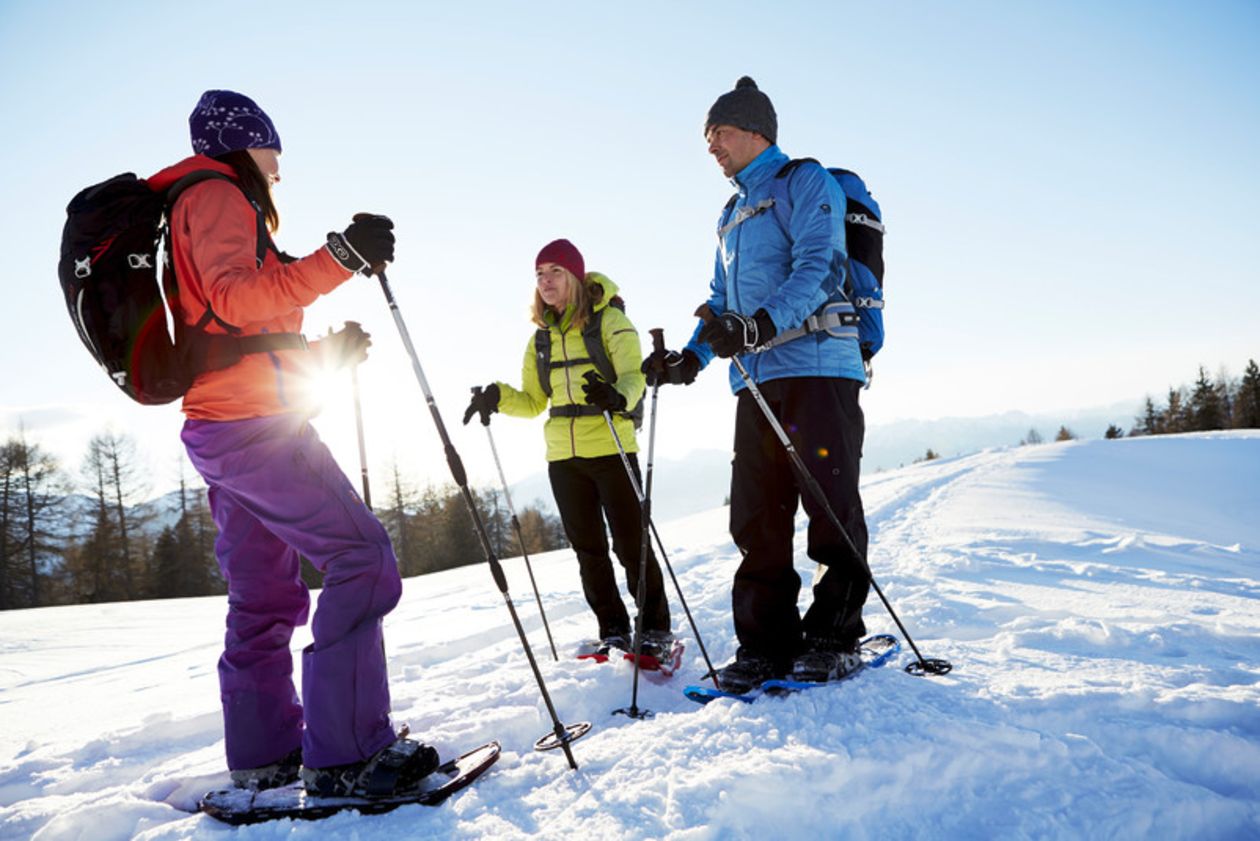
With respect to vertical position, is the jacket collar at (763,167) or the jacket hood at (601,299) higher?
the jacket collar at (763,167)

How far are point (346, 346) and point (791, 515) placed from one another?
7.46 ft

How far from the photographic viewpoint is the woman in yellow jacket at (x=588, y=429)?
416 cm

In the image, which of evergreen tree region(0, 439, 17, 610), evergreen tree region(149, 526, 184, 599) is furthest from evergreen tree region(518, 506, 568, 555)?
evergreen tree region(0, 439, 17, 610)

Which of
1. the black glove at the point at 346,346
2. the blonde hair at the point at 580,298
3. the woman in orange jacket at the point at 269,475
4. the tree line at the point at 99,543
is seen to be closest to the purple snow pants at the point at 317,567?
the woman in orange jacket at the point at 269,475

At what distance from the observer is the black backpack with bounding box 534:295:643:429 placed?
418 centimetres

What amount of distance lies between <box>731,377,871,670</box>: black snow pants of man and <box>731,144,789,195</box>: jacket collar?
1.04 meters

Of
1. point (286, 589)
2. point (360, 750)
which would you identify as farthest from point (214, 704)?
point (360, 750)

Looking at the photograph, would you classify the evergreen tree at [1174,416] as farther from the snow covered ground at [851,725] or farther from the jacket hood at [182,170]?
the jacket hood at [182,170]

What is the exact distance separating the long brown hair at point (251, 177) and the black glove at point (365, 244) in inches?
16.7

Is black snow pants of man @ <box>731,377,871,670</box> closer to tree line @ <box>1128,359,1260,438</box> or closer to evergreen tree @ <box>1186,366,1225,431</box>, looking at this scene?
tree line @ <box>1128,359,1260,438</box>

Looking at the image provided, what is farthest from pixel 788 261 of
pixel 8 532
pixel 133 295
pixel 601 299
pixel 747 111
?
pixel 8 532

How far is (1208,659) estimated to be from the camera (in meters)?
2.97

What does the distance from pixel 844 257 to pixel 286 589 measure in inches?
113

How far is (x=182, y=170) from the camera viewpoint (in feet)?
7.66
